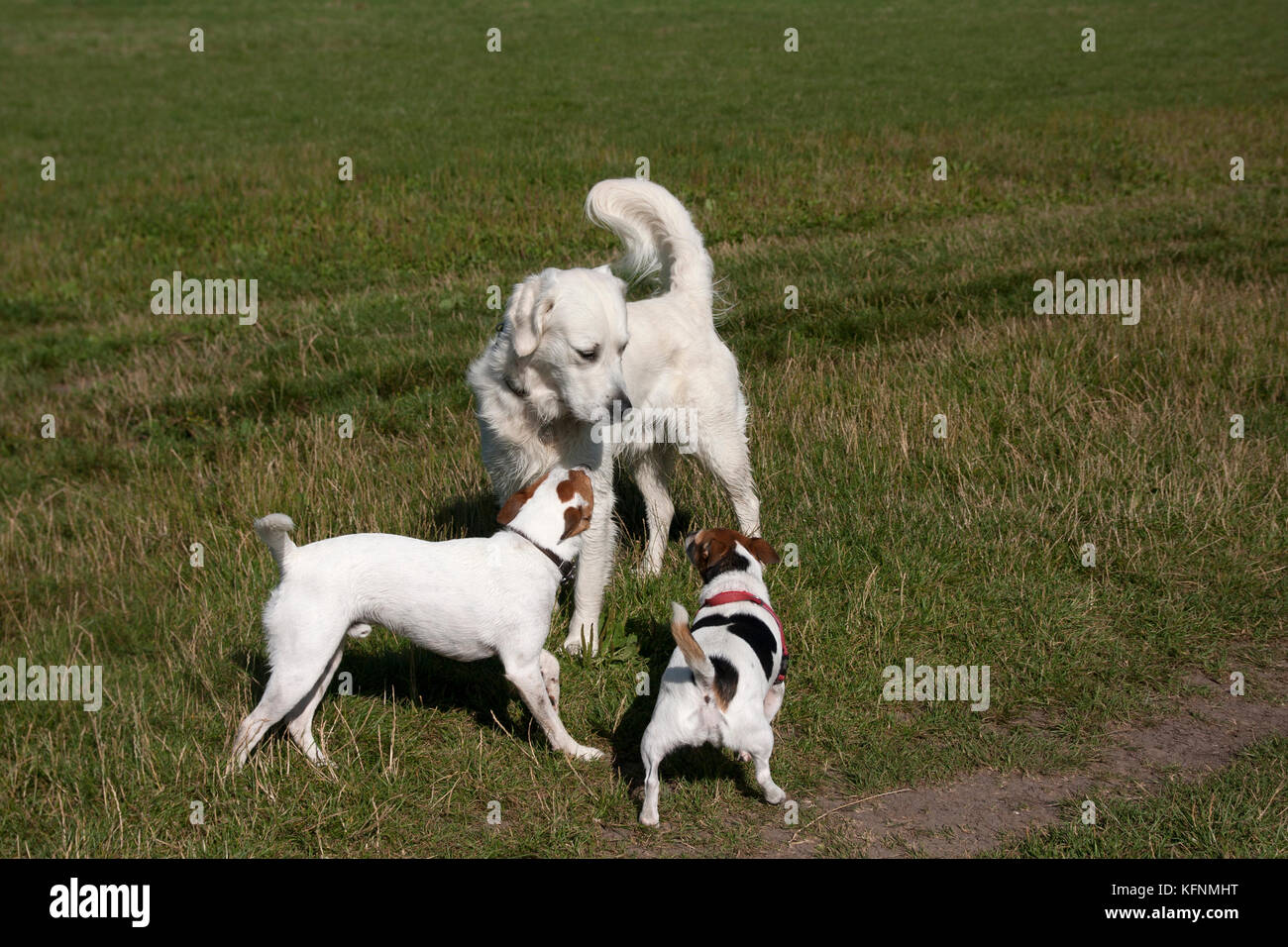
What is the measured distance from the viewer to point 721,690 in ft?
→ 11.2

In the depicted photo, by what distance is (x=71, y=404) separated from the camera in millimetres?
8422

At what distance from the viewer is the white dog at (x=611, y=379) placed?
4449 mm

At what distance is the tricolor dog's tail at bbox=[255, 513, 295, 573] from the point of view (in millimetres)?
3477

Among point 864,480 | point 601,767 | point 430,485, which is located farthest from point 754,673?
point 430,485

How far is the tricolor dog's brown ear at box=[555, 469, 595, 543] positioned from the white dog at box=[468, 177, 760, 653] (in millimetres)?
476

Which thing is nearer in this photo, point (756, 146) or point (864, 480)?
point (864, 480)

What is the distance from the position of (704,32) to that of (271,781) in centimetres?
3168

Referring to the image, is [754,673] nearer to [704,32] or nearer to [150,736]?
[150,736]

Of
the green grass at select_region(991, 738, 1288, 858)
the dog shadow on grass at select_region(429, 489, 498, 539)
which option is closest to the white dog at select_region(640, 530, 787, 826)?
the green grass at select_region(991, 738, 1288, 858)

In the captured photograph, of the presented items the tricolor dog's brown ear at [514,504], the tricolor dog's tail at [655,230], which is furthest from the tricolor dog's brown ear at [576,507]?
the tricolor dog's tail at [655,230]

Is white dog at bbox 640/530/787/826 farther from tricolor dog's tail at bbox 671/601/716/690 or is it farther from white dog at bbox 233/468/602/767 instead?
white dog at bbox 233/468/602/767

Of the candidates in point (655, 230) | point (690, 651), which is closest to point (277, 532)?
point (690, 651)

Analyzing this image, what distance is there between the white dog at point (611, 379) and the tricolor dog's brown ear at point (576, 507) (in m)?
0.48

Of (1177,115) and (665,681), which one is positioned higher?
(1177,115)
